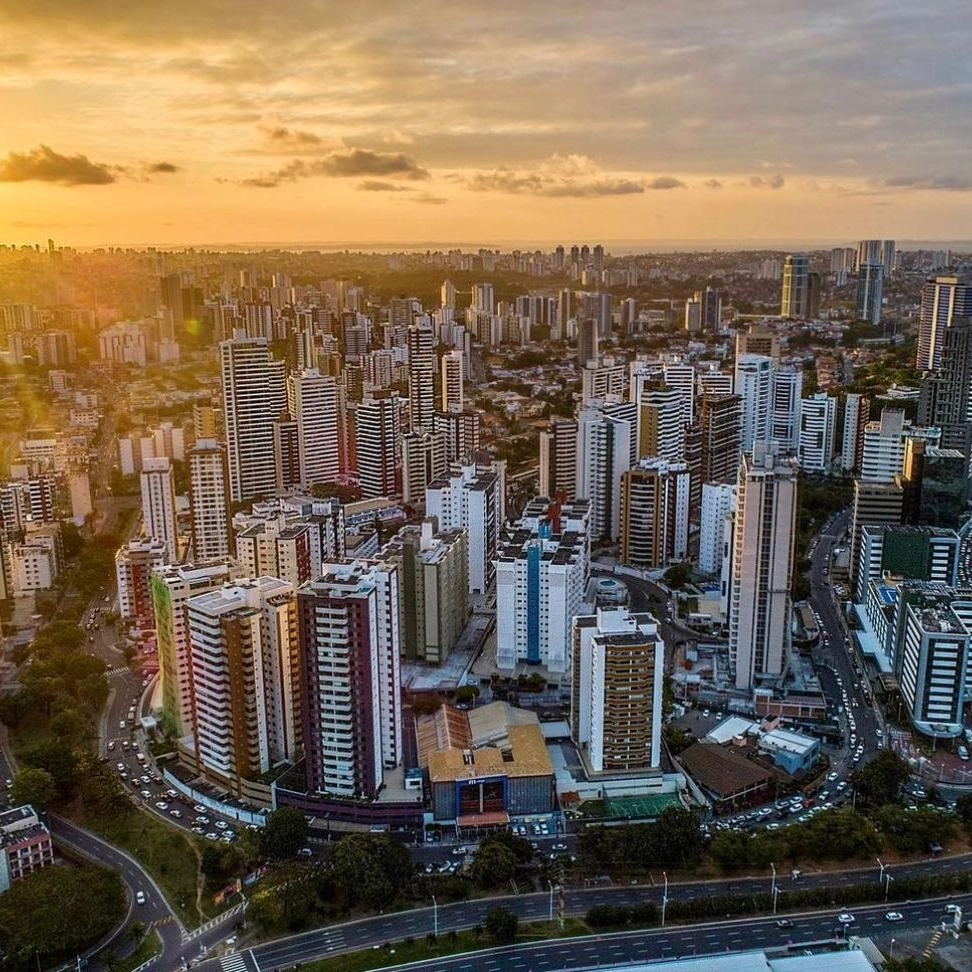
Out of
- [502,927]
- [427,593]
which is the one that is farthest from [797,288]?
[502,927]

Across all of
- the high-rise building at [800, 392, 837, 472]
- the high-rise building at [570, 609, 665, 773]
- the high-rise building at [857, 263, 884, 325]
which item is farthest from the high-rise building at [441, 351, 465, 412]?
the high-rise building at [857, 263, 884, 325]

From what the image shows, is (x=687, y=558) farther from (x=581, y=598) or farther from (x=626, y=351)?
(x=626, y=351)

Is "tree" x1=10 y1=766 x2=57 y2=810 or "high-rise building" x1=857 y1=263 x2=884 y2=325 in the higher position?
"high-rise building" x1=857 y1=263 x2=884 y2=325

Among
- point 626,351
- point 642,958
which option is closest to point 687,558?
point 642,958

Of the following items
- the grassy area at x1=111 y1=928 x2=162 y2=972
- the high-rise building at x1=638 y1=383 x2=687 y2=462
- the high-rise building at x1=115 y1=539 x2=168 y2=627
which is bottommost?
the grassy area at x1=111 y1=928 x2=162 y2=972

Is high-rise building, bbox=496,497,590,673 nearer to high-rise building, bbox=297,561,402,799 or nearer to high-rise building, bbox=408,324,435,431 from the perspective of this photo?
high-rise building, bbox=297,561,402,799

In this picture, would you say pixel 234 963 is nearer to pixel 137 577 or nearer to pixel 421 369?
pixel 137 577

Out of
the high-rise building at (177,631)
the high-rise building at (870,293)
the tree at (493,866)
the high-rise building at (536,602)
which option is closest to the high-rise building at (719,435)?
the high-rise building at (536,602)
